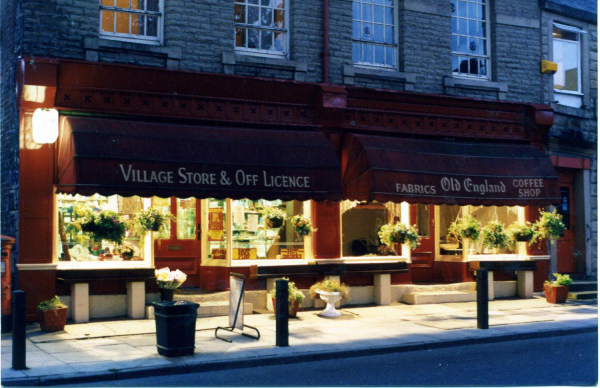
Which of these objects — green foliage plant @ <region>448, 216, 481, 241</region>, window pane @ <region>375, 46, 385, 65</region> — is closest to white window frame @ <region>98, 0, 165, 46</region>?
window pane @ <region>375, 46, 385, 65</region>

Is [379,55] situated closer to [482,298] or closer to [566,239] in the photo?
[482,298]

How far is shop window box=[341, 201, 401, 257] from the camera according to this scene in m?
Result: 14.9

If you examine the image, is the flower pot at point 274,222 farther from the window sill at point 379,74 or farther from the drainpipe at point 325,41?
the window sill at point 379,74

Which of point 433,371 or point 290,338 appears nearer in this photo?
point 433,371

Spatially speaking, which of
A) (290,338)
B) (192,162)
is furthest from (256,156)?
(290,338)

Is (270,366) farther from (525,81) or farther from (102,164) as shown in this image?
(525,81)

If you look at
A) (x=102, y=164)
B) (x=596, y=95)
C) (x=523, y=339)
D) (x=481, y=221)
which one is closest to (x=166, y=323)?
(x=102, y=164)

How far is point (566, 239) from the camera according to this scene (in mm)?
17531

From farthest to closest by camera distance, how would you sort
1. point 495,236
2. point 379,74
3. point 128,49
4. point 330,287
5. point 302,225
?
1. point 495,236
2. point 379,74
3. point 302,225
4. point 330,287
5. point 128,49

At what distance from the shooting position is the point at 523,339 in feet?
38.5

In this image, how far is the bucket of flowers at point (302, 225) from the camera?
13906 millimetres

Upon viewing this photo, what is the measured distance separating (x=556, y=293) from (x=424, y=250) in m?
2.92

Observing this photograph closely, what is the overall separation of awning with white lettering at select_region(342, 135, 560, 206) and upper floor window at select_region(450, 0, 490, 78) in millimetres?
1844

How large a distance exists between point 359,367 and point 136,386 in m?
2.84
